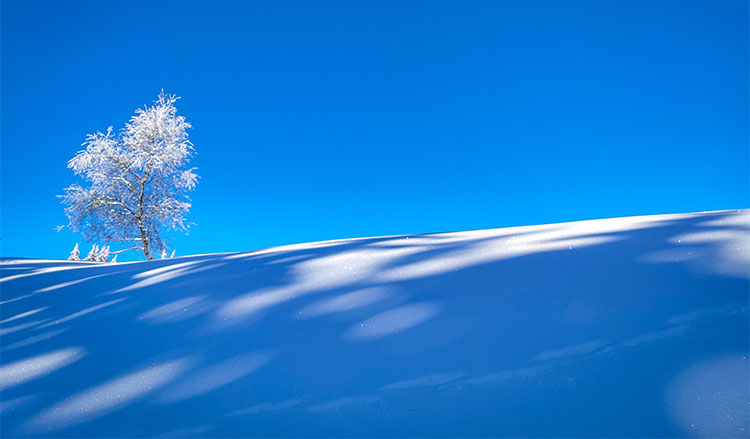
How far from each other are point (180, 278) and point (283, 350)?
1400 millimetres

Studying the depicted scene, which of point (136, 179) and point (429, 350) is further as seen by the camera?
point (136, 179)

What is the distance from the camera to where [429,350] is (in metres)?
1.22

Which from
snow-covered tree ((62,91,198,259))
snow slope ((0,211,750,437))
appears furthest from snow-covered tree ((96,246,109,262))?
snow slope ((0,211,750,437))

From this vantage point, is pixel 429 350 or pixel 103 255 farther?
pixel 103 255

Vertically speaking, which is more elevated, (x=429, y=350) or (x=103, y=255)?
(x=103, y=255)

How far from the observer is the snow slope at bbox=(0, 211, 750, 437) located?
3.14 ft

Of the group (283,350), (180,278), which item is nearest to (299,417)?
(283,350)

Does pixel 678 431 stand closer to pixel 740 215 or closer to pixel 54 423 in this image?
pixel 54 423

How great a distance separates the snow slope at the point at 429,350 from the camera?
96 centimetres

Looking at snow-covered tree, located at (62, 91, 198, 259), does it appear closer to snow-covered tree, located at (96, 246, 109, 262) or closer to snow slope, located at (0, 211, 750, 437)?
snow-covered tree, located at (96, 246, 109, 262)

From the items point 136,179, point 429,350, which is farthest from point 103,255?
point 429,350

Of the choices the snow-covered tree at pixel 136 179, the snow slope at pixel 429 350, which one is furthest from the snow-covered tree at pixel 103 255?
the snow slope at pixel 429 350

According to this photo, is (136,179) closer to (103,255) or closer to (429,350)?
(103,255)

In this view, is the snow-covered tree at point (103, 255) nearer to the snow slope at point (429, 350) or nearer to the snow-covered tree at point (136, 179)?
the snow-covered tree at point (136, 179)
